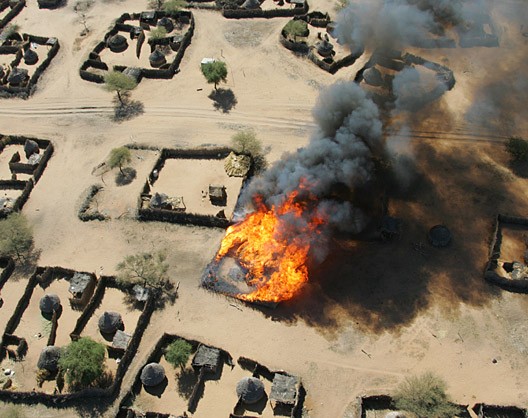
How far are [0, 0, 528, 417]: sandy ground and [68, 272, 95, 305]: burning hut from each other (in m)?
2.19

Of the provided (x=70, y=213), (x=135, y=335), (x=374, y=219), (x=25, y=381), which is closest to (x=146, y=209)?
(x=70, y=213)

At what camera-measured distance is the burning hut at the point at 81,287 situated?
154 feet

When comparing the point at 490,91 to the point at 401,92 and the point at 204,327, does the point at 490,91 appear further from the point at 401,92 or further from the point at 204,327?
the point at 204,327

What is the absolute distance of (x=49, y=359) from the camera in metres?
42.4

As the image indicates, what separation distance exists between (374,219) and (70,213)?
33083mm

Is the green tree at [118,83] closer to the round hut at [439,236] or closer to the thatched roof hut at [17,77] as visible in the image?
the thatched roof hut at [17,77]

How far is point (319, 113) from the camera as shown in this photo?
53.6 meters

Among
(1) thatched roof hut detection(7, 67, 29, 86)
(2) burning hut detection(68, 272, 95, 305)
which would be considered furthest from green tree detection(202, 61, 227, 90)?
(2) burning hut detection(68, 272, 95, 305)

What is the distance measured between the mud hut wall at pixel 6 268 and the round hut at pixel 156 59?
3525 centimetres

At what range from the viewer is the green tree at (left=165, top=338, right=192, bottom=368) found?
41469 millimetres

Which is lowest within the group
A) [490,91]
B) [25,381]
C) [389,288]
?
[25,381]

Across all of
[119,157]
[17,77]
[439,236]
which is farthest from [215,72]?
[439,236]

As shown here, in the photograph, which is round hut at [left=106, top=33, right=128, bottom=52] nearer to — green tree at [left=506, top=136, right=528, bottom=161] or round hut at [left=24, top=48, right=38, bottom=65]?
round hut at [left=24, top=48, right=38, bottom=65]

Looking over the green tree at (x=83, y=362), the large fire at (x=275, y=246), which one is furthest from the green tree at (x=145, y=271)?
the green tree at (x=83, y=362)
